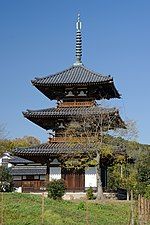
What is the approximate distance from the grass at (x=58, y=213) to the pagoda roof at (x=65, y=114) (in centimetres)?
884

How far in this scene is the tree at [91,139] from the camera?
3681 cm

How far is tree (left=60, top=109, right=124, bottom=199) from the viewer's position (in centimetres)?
3681

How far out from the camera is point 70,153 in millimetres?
38312

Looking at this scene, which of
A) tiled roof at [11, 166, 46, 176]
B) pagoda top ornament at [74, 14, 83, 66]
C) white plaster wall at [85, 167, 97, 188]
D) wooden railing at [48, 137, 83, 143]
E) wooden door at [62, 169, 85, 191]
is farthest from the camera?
tiled roof at [11, 166, 46, 176]

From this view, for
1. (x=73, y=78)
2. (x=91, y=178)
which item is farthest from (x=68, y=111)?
(x=91, y=178)

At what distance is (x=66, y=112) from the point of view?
40.3m

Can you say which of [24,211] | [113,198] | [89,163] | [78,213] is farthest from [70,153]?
[24,211]

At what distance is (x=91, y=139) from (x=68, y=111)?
11.9ft

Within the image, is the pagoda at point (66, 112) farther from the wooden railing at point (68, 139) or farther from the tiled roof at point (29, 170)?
the tiled roof at point (29, 170)

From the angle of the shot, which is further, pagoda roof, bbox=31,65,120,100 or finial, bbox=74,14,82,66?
finial, bbox=74,14,82,66

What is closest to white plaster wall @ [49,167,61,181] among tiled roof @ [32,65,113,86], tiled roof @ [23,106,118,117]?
tiled roof @ [23,106,118,117]

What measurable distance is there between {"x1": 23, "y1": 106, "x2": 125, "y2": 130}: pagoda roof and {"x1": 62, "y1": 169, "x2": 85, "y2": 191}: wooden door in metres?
4.55

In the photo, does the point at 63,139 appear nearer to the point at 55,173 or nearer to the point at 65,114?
the point at 65,114

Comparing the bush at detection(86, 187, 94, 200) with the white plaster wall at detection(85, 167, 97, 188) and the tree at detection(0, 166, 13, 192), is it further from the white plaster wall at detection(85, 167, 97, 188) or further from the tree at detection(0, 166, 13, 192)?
the tree at detection(0, 166, 13, 192)
